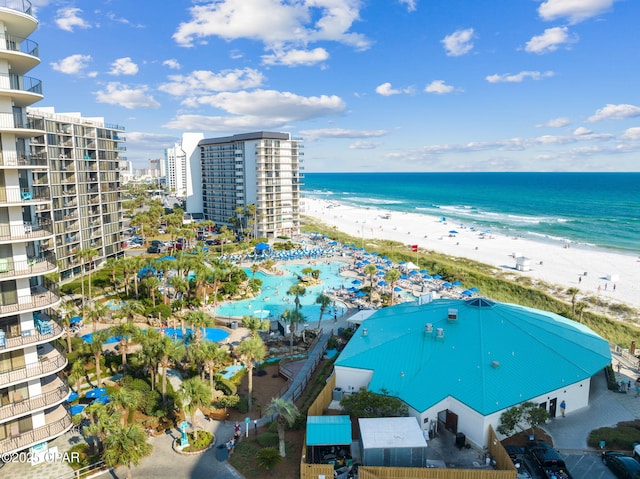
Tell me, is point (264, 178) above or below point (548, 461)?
above

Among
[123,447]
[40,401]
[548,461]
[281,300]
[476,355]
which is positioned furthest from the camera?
[281,300]

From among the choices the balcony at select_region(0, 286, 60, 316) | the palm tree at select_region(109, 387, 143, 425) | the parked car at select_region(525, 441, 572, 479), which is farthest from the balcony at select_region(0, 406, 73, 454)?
the parked car at select_region(525, 441, 572, 479)

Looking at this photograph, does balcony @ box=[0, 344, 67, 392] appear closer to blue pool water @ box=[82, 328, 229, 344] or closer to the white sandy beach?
blue pool water @ box=[82, 328, 229, 344]

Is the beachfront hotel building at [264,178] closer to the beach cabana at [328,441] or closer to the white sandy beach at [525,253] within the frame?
Result: the white sandy beach at [525,253]

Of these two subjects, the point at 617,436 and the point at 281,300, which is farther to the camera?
the point at 281,300

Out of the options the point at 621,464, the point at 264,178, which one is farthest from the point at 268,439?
the point at 264,178

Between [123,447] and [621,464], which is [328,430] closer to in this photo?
[123,447]

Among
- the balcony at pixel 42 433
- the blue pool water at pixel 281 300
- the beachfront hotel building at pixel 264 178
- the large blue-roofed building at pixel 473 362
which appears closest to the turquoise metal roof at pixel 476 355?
the large blue-roofed building at pixel 473 362
